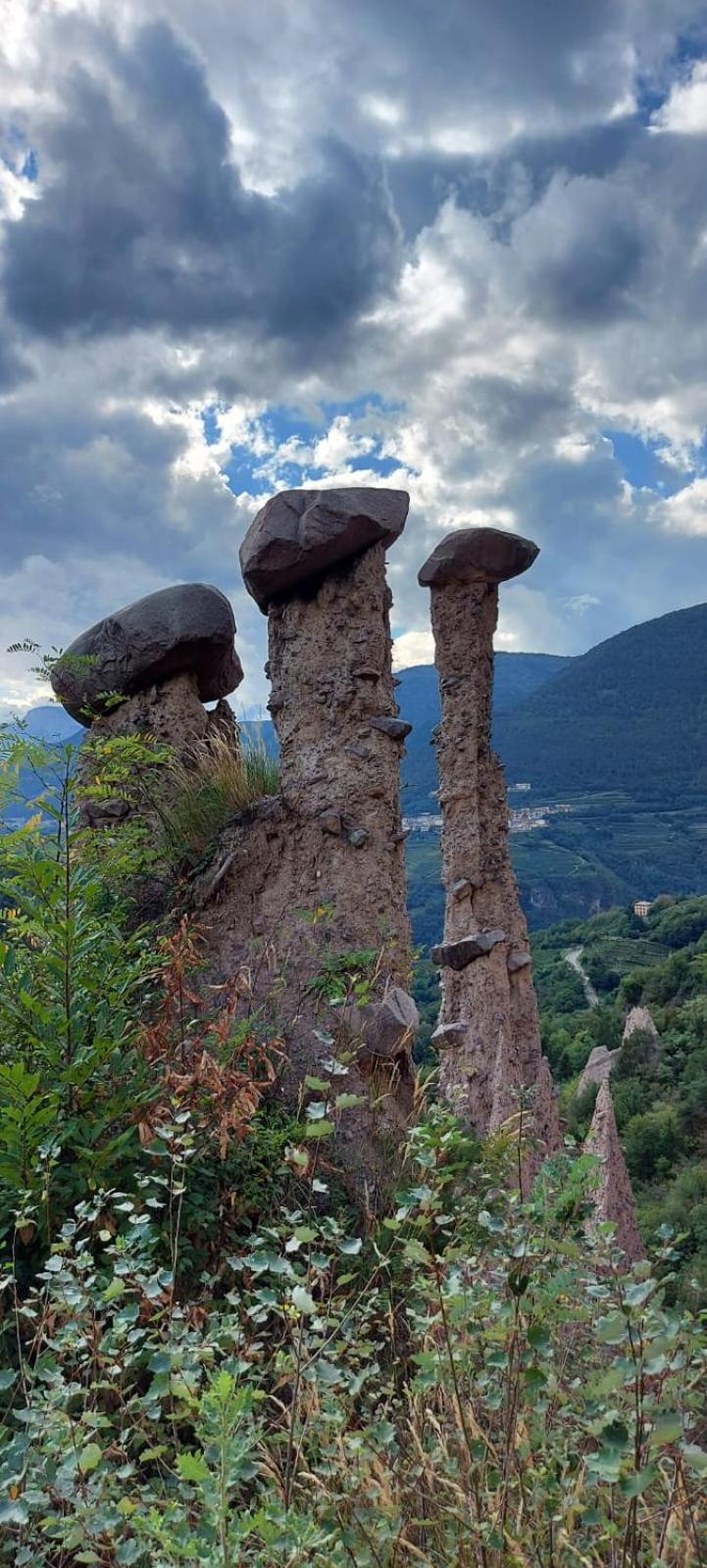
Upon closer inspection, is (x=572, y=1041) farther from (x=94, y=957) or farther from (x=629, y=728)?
(x=629, y=728)

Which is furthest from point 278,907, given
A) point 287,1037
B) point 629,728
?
point 629,728

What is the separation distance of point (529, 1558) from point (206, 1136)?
1.84 m

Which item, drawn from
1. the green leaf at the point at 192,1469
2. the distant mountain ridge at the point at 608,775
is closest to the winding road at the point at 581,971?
the distant mountain ridge at the point at 608,775

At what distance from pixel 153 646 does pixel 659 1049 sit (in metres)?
29.2

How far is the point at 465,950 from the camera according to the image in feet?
35.8

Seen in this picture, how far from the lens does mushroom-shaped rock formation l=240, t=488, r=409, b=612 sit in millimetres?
5703

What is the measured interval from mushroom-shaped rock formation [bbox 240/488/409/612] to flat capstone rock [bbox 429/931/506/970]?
6162mm

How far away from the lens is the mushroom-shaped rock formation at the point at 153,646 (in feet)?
21.5

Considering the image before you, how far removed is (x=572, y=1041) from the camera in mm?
35812

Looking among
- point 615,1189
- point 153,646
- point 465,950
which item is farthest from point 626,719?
point 615,1189

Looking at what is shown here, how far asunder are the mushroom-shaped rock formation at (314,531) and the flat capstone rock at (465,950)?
20.2 feet

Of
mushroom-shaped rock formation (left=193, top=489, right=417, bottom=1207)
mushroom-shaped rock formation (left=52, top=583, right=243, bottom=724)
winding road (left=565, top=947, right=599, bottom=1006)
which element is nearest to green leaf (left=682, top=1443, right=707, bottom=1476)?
mushroom-shaped rock formation (left=193, top=489, right=417, bottom=1207)

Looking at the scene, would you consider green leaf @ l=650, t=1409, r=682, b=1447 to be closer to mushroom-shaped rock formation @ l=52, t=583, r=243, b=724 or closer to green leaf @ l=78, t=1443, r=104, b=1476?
green leaf @ l=78, t=1443, r=104, b=1476

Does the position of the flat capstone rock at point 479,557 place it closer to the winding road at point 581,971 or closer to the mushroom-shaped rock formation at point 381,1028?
the mushroom-shaped rock formation at point 381,1028
